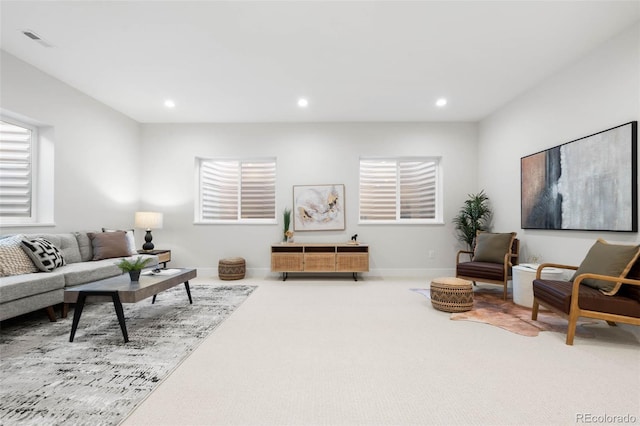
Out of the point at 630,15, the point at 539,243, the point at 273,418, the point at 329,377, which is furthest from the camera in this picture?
the point at 539,243

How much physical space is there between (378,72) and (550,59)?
196 cm

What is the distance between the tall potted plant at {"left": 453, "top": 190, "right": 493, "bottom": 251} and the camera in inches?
202

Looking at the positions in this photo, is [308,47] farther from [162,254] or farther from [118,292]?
[162,254]

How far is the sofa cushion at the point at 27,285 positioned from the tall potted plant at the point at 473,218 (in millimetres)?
5716

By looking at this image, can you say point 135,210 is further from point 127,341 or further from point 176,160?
point 127,341

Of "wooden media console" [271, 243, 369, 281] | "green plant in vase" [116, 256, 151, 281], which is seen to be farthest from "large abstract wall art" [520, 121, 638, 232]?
"green plant in vase" [116, 256, 151, 281]

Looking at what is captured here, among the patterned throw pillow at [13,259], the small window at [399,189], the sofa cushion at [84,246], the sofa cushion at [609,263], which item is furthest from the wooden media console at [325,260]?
the patterned throw pillow at [13,259]

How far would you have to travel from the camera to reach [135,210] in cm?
557

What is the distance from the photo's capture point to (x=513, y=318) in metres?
3.16

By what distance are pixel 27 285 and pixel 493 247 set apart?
217 inches

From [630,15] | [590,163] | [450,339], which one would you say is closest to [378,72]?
[630,15]

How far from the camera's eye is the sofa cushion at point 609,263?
2.46 meters

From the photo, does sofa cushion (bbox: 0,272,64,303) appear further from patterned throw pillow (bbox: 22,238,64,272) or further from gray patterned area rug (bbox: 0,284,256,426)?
gray patterned area rug (bbox: 0,284,256,426)

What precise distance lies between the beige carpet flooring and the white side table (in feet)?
1.98
